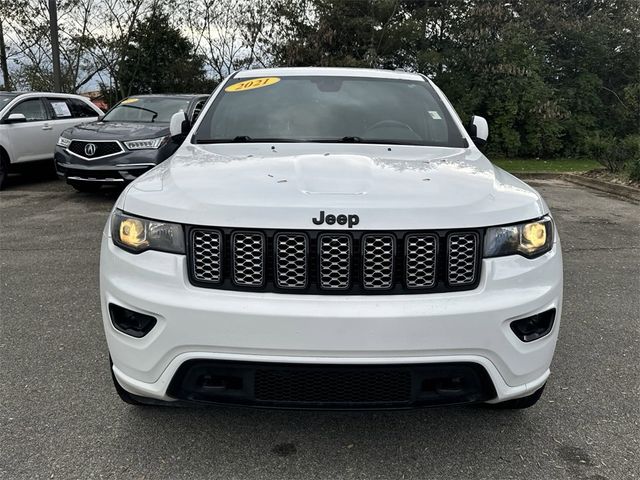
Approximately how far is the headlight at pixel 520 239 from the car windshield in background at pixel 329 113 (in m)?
1.17

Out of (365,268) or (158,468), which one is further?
(158,468)

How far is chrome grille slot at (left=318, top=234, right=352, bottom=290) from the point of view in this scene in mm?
2074

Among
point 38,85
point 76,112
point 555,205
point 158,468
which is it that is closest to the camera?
point 158,468

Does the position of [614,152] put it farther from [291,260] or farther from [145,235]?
[145,235]

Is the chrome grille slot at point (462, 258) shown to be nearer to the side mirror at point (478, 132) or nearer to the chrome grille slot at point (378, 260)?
the chrome grille slot at point (378, 260)

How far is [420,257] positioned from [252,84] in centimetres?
224

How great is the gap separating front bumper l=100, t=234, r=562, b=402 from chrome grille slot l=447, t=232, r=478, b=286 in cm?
5

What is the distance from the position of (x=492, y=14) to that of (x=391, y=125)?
1397 centimetres

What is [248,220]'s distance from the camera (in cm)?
207

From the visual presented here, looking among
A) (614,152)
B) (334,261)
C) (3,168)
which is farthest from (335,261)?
(614,152)

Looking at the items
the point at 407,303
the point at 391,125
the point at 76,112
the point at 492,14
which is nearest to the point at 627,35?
the point at 492,14

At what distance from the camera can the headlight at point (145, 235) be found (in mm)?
2139

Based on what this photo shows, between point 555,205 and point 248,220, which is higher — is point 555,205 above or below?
below

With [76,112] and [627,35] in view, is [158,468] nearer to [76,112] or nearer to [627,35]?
[76,112]
